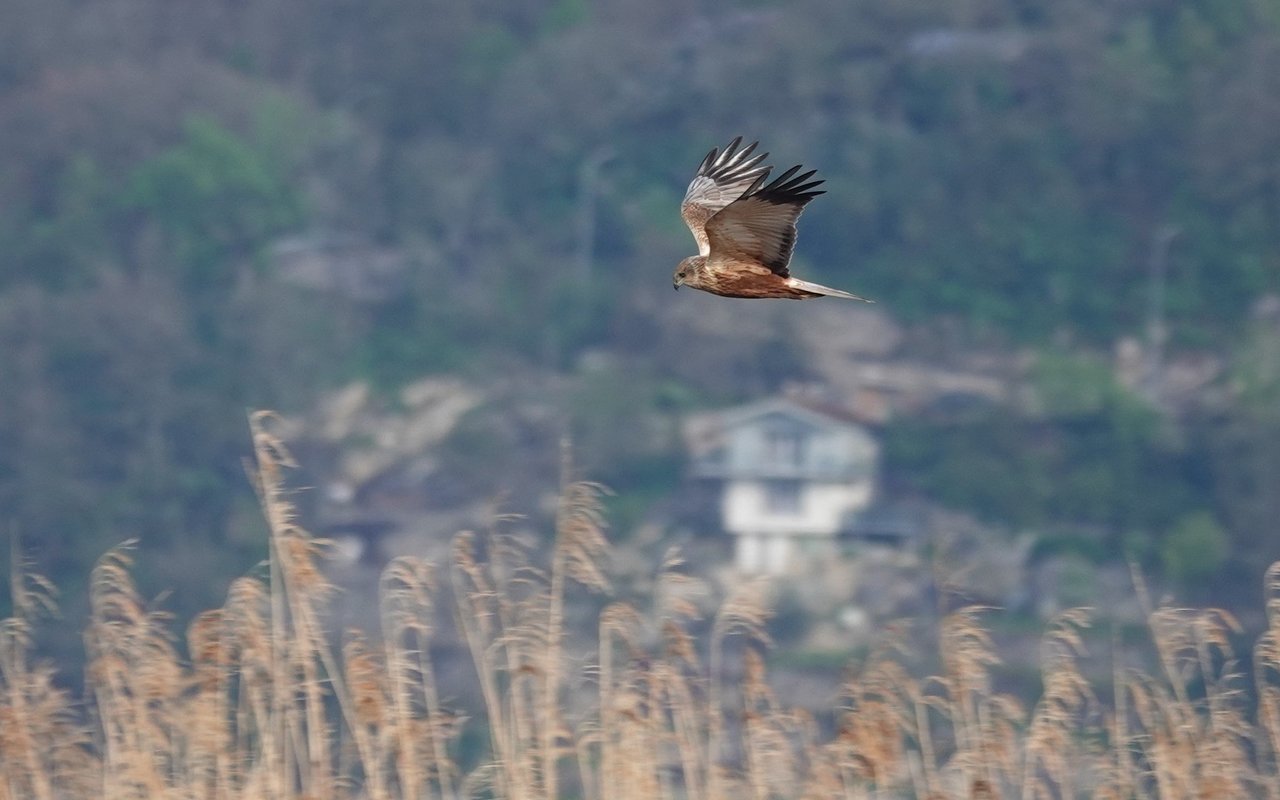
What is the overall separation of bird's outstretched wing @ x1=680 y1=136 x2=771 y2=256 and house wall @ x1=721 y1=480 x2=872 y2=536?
81.7 ft

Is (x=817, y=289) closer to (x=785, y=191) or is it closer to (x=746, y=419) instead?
(x=785, y=191)

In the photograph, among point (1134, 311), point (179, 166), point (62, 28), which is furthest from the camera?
point (62, 28)

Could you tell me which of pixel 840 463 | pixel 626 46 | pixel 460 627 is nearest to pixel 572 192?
pixel 626 46

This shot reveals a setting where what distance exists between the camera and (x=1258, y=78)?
35031 millimetres

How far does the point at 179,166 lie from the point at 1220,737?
3459cm

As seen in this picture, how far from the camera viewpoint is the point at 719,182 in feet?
21.2

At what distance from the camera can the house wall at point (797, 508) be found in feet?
103

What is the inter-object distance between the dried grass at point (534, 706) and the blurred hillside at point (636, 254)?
929 inches

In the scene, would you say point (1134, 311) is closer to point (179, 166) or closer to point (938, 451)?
point (938, 451)

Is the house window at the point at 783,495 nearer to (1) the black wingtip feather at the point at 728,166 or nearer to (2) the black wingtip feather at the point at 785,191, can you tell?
(1) the black wingtip feather at the point at 728,166

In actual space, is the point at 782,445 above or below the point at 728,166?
above

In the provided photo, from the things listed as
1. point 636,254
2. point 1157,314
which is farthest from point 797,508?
point 1157,314

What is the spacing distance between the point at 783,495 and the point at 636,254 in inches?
227

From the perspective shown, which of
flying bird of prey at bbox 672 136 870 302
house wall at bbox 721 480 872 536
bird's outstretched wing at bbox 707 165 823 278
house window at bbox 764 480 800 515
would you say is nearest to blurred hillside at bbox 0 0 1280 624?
house wall at bbox 721 480 872 536
